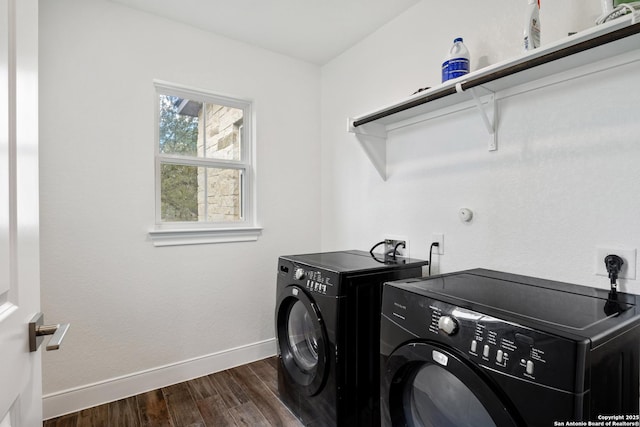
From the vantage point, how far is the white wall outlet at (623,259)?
1.22m

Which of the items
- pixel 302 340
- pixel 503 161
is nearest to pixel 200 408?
pixel 302 340

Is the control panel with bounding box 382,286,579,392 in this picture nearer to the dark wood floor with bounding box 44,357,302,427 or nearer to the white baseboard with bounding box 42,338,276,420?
the dark wood floor with bounding box 44,357,302,427

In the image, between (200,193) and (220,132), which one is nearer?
(200,193)

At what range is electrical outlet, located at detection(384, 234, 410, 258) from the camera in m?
2.09

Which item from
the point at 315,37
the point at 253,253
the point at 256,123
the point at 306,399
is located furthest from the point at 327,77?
the point at 306,399

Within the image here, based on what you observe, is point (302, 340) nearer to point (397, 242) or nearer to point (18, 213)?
point (397, 242)

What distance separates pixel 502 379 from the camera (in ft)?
2.78

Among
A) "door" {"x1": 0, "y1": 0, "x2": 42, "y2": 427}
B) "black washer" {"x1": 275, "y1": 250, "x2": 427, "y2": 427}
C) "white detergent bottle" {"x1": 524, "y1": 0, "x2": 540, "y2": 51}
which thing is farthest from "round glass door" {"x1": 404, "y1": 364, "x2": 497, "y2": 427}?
"white detergent bottle" {"x1": 524, "y1": 0, "x2": 540, "y2": 51}

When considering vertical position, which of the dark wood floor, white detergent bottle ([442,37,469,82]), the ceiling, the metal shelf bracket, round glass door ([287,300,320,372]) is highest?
the ceiling

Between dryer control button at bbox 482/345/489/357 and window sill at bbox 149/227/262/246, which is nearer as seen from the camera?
dryer control button at bbox 482/345/489/357

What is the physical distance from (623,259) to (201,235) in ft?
7.43

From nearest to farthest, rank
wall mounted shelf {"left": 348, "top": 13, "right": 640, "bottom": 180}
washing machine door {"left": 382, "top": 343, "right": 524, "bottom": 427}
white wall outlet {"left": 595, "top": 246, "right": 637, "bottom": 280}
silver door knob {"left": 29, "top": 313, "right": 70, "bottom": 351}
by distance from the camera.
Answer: silver door knob {"left": 29, "top": 313, "right": 70, "bottom": 351}, washing machine door {"left": 382, "top": 343, "right": 524, "bottom": 427}, wall mounted shelf {"left": 348, "top": 13, "right": 640, "bottom": 180}, white wall outlet {"left": 595, "top": 246, "right": 637, "bottom": 280}

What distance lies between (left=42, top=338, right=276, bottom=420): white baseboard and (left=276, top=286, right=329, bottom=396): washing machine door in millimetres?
724

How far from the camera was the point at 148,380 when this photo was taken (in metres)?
2.14
